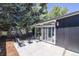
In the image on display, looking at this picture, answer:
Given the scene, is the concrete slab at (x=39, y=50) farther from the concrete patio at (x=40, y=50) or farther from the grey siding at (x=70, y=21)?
the grey siding at (x=70, y=21)

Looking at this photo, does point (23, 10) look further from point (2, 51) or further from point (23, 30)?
point (2, 51)

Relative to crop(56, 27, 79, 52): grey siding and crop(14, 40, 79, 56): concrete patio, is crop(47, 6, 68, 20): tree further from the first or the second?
crop(14, 40, 79, 56): concrete patio

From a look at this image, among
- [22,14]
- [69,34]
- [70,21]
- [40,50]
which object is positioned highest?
[22,14]

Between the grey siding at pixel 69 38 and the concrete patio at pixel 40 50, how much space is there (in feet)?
0.51

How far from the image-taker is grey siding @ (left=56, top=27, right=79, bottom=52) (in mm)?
6016

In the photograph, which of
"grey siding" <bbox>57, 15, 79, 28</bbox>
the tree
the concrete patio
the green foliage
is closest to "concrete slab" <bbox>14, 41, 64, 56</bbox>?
the concrete patio

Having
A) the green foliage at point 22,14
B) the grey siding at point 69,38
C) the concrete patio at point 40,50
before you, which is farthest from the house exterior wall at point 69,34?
the green foliage at point 22,14

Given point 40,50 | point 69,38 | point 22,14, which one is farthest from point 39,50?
point 22,14

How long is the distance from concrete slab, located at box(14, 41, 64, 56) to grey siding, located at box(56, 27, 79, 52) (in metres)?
0.22

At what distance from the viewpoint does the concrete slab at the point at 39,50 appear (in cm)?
598

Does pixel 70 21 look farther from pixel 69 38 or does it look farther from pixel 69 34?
pixel 69 38

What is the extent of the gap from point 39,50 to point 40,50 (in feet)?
0.10

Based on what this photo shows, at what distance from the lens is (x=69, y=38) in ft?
20.1

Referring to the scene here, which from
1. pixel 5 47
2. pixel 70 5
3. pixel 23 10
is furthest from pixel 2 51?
pixel 70 5
